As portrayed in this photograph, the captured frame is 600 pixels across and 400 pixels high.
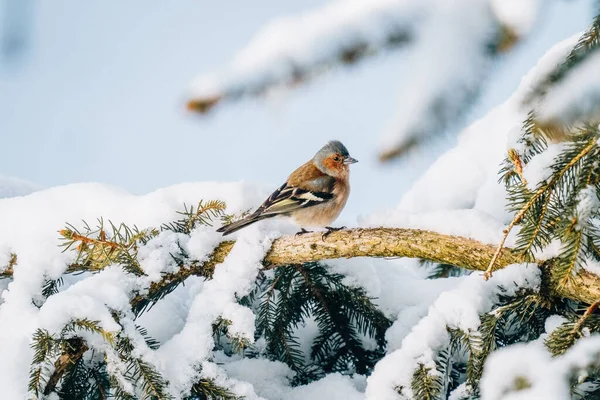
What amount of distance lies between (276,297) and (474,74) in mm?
2313

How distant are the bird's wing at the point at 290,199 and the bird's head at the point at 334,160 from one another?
1.22ft

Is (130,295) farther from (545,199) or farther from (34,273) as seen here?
(545,199)

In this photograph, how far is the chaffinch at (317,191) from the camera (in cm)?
393

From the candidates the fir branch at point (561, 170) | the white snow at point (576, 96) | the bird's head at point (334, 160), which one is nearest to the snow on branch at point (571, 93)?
the white snow at point (576, 96)

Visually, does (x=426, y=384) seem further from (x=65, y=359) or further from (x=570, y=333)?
(x=65, y=359)

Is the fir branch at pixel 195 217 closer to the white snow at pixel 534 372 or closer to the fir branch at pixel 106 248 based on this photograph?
the fir branch at pixel 106 248

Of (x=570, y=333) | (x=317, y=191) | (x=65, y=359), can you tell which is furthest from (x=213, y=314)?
(x=317, y=191)

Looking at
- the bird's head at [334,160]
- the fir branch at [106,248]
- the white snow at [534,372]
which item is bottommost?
the white snow at [534,372]

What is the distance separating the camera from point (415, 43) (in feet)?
3.72

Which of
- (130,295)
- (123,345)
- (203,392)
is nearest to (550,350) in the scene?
(203,392)

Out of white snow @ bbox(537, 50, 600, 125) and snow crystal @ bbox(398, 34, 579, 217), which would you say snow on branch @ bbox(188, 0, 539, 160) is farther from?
snow crystal @ bbox(398, 34, 579, 217)

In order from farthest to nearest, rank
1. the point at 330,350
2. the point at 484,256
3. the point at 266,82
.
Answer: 1. the point at 330,350
2. the point at 484,256
3. the point at 266,82

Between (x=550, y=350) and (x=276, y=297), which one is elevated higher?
(x=276, y=297)

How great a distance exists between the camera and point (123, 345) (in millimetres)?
2271
